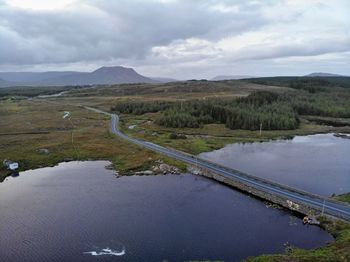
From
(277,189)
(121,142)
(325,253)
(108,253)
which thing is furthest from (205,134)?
(325,253)

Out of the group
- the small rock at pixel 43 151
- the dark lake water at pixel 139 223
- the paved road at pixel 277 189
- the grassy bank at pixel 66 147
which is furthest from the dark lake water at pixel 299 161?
the small rock at pixel 43 151

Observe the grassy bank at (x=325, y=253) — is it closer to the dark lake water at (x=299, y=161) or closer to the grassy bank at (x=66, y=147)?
the dark lake water at (x=299, y=161)

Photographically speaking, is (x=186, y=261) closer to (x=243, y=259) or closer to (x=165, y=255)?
(x=165, y=255)

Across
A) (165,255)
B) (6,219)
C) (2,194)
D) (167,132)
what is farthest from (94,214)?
(167,132)

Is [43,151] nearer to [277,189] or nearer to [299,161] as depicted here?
[277,189]

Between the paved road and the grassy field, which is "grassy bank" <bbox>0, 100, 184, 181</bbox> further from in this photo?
the paved road

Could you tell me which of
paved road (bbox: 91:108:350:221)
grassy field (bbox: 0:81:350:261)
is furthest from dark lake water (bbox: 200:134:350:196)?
grassy field (bbox: 0:81:350:261)
